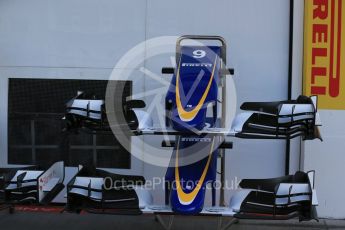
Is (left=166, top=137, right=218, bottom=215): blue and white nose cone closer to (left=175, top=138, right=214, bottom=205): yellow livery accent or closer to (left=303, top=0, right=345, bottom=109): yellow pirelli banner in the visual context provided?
(left=175, top=138, right=214, bottom=205): yellow livery accent

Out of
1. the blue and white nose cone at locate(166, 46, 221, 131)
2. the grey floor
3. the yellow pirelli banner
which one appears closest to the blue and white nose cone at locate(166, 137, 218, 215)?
the blue and white nose cone at locate(166, 46, 221, 131)

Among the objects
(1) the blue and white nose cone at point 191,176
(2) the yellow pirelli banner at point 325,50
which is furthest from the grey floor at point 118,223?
(2) the yellow pirelli banner at point 325,50

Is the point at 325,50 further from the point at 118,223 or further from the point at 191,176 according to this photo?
the point at 118,223

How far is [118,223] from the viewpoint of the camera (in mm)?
5543

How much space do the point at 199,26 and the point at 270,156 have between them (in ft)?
5.07

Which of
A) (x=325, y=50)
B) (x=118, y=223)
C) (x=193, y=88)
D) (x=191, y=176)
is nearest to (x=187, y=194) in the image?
(x=191, y=176)

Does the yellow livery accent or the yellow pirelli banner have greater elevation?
the yellow pirelli banner

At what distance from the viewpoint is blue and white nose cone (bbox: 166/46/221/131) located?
418 cm

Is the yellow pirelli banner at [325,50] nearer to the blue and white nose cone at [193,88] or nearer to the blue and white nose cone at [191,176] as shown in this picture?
the blue and white nose cone at [193,88]

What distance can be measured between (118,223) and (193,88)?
1.86 m

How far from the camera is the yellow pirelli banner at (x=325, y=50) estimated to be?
18.1ft

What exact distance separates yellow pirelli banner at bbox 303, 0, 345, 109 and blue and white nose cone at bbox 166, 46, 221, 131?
1.25 meters

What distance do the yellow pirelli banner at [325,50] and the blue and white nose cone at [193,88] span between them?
4.11 ft

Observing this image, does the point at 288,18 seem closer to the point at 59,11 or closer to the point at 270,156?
the point at 270,156
